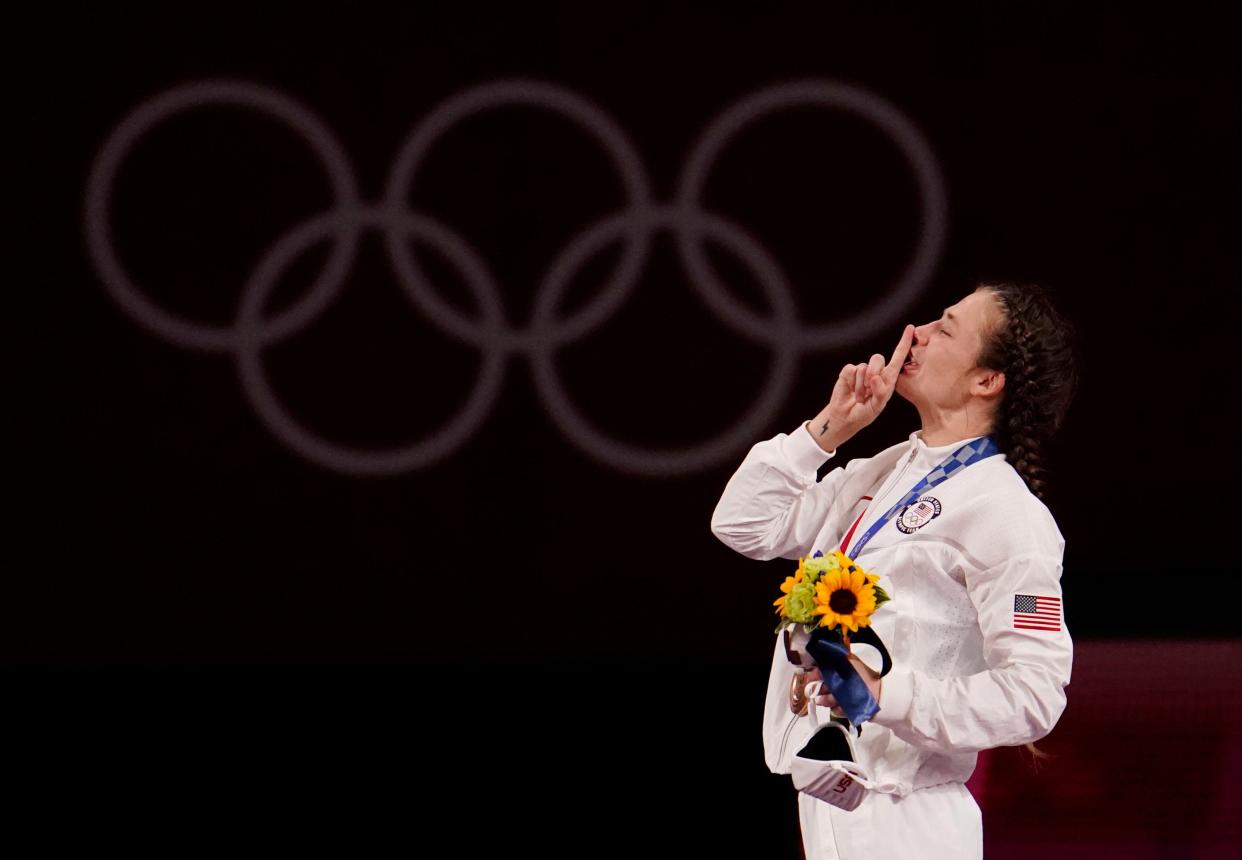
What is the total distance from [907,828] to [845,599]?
0.54m

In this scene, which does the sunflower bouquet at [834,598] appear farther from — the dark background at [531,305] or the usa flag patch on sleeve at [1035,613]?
the dark background at [531,305]

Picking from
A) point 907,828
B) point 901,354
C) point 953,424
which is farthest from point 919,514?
point 907,828

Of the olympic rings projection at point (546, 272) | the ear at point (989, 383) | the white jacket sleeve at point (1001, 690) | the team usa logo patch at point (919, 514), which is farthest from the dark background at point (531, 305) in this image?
the white jacket sleeve at point (1001, 690)

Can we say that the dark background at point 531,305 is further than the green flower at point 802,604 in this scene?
Yes

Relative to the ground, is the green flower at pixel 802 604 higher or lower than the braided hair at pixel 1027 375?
lower

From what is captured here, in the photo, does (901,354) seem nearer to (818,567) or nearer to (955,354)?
(955,354)

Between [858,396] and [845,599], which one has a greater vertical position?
[858,396]

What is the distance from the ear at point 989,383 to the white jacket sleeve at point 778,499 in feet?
1.17

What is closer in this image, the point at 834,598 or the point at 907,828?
the point at 834,598

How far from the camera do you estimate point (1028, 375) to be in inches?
122

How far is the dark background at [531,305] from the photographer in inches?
299

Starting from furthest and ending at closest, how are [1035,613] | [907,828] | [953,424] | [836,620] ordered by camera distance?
1. [953,424]
2. [907,828]
3. [1035,613]
4. [836,620]

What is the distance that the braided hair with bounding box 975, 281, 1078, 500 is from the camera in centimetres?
312

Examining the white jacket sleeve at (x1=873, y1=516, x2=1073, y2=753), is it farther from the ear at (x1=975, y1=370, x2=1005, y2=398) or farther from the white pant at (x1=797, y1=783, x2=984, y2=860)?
the ear at (x1=975, y1=370, x2=1005, y2=398)
